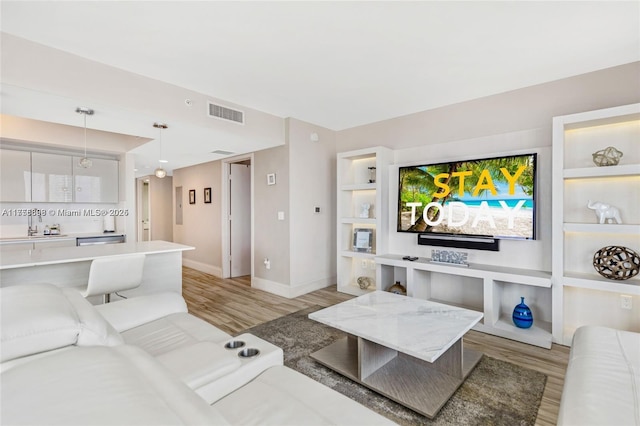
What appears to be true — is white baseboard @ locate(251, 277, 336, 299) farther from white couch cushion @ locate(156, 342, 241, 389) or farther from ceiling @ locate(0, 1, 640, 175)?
white couch cushion @ locate(156, 342, 241, 389)

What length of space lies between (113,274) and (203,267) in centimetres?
351

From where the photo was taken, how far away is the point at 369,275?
456cm

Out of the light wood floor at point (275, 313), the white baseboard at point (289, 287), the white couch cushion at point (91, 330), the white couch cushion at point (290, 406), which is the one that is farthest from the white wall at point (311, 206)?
the white couch cushion at point (91, 330)

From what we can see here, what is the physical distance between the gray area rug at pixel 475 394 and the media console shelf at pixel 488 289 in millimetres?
596

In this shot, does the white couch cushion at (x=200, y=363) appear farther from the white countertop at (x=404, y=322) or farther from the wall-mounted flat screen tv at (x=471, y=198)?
the wall-mounted flat screen tv at (x=471, y=198)

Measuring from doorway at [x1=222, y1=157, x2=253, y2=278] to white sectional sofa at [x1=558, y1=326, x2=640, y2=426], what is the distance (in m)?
4.98

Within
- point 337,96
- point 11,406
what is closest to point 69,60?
point 337,96

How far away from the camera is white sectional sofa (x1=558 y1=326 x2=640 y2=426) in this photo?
1145 mm

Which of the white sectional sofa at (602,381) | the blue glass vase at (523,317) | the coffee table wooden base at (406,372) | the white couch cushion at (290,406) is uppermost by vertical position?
the white couch cushion at (290,406)

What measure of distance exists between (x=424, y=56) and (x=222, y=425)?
2.93 m

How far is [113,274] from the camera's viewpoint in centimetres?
265

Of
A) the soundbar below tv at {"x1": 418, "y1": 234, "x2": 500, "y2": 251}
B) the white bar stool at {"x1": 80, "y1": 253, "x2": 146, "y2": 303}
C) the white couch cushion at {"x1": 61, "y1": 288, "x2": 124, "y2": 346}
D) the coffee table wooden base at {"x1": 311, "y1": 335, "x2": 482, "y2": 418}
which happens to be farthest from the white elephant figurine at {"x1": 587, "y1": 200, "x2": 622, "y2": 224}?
the white bar stool at {"x1": 80, "y1": 253, "x2": 146, "y2": 303}

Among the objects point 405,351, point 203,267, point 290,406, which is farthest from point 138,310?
point 203,267

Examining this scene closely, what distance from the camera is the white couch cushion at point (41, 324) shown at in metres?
0.91
